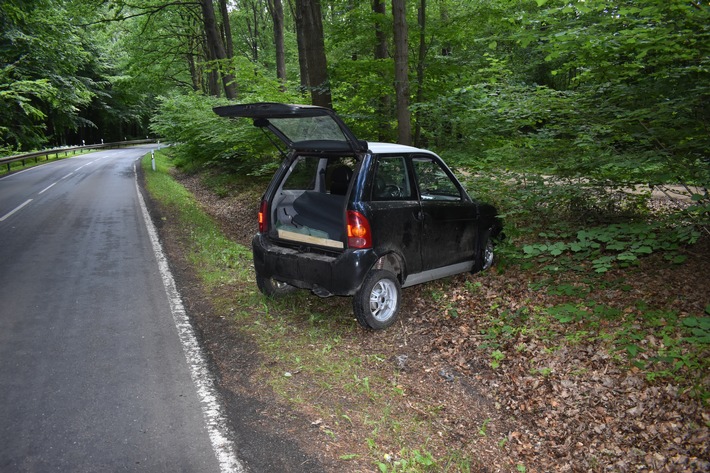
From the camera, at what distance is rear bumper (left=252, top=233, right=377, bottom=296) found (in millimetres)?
5230

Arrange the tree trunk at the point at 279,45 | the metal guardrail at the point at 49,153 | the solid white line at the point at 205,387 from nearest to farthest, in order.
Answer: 1. the solid white line at the point at 205,387
2. the tree trunk at the point at 279,45
3. the metal guardrail at the point at 49,153

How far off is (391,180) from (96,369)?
3693 millimetres

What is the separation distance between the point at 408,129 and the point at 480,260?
3.52m

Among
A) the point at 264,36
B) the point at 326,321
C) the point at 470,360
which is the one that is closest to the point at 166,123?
the point at 264,36

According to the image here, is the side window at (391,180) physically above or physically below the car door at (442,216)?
above

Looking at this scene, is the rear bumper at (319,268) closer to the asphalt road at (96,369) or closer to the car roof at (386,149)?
the car roof at (386,149)

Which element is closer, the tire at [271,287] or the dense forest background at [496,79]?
the dense forest background at [496,79]

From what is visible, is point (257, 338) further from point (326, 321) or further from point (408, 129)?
point (408, 129)

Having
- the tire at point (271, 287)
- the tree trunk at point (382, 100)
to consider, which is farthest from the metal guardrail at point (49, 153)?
the tire at point (271, 287)

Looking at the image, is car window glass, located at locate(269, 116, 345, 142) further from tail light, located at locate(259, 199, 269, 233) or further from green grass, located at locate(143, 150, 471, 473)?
green grass, located at locate(143, 150, 471, 473)

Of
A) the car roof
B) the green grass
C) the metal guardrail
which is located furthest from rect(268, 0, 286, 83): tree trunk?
the car roof

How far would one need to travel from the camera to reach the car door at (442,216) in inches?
234

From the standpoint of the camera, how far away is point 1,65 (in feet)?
69.1

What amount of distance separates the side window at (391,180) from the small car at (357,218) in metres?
0.01
